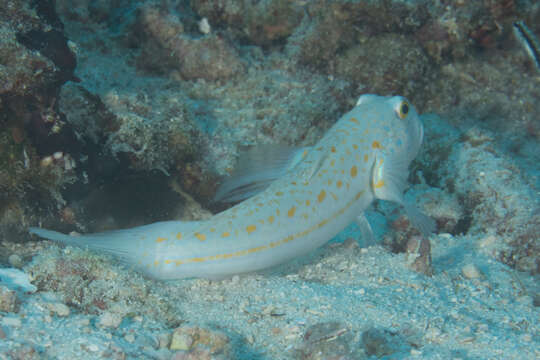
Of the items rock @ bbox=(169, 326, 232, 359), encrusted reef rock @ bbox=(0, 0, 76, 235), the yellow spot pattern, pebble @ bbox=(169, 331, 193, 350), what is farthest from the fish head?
encrusted reef rock @ bbox=(0, 0, 76, 235)

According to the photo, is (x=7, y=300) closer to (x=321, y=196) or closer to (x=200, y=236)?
(x=200, y=236)

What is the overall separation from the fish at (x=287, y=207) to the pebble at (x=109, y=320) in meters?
0.52

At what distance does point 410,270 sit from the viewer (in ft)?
12.9

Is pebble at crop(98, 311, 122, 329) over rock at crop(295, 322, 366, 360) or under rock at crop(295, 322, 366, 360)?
over

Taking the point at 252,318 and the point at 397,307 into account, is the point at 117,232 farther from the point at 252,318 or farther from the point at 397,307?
the point at 397,307

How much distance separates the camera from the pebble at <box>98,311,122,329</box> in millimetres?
2617

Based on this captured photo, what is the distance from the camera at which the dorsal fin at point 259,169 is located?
3.79 meters

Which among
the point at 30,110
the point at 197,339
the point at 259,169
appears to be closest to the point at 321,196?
the point at 259,169

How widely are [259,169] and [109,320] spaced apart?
6.14ft

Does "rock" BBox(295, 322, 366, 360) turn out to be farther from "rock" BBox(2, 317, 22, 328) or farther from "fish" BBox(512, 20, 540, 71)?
"fish" BBox(512, 20, 540, 71)

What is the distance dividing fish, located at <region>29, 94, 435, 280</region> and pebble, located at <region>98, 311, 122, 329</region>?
0.52 m

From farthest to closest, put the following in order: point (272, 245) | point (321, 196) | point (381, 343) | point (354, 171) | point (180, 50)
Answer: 1. point (180, 50)
2. point (354, 171)
3. point (321, 196)
4. point (272, 245)
5. point (381, 343)

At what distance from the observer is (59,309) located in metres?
2.62

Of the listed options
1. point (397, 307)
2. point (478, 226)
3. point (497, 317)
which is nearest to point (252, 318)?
point (397, 307)
